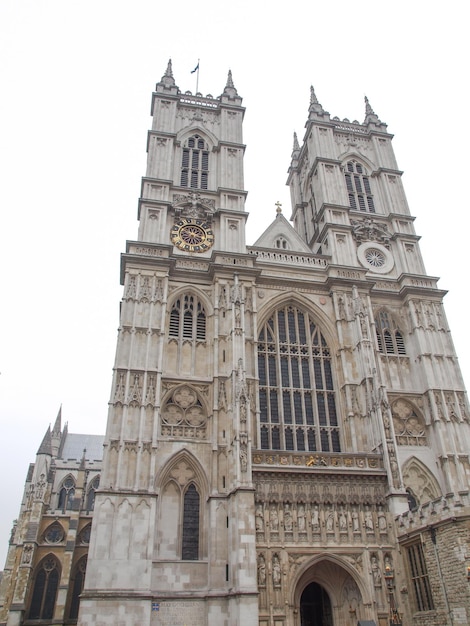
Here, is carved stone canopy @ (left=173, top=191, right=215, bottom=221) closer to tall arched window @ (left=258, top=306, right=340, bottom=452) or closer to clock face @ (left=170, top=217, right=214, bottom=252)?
clock face @ (left=170, top=217, right=214, bottom=252)

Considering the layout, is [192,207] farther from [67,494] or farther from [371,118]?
[67,494]

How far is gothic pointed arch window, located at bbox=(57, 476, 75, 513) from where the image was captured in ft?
136

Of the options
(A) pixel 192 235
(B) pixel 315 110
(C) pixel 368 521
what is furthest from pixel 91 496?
(B) pixel 315 110

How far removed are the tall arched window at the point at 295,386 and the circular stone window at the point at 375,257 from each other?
558 cm

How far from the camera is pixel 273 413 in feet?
78.8

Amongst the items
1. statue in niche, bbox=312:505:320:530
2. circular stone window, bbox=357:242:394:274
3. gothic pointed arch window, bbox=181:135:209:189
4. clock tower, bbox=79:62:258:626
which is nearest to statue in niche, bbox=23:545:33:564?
clock tower, bbox=79:62:258:626

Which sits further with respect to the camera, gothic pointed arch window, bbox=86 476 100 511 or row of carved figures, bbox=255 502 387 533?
gothic pointed arch window, bbox=86 476 100 511

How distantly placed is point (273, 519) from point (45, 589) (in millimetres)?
23287

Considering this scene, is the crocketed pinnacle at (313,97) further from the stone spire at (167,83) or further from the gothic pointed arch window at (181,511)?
the gothic pointed arch window at (181,511)

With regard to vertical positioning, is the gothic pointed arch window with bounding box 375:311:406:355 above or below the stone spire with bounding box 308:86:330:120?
below

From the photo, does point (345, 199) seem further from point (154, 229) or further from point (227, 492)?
point (227, 492)

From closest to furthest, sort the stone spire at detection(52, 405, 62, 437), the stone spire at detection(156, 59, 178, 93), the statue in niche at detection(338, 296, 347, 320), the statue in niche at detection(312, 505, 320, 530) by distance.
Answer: the statue in niche at detection(312, 505, 320, 530)
the statue in niche at detection(338, 296, 347, 320)
the stone spire at detection(156, 59, 178, 93)
the stone spire at detection(52, 405, 62, 437)

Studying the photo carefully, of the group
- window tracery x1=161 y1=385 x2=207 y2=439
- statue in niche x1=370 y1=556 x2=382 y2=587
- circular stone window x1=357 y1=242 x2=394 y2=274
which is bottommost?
→ statue in niche x1=370 y1=556 x2=382 y2=587

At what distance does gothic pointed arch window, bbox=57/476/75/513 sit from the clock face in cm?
2501
